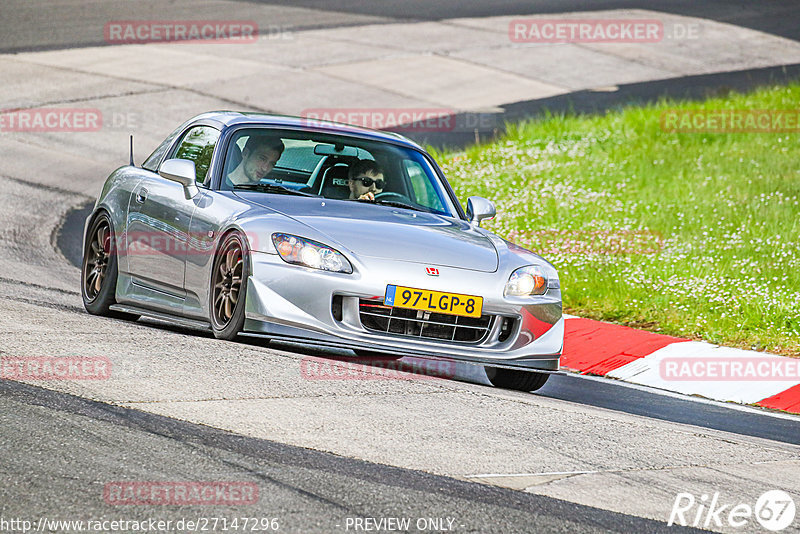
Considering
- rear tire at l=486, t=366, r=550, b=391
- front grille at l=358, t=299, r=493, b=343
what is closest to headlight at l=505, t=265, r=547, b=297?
front grille at l=358, t=299, r=493, b=343

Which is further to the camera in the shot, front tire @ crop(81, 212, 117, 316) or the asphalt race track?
front tire @ crop(81, 212, 117, 316)

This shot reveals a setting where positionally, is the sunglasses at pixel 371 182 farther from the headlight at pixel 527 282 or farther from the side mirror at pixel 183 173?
the headlight at pixel 527 282

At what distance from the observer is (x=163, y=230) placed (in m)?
7.89

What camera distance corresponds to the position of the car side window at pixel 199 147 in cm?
812

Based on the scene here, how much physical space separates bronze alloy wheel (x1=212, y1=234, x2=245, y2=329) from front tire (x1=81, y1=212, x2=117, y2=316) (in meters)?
1.50

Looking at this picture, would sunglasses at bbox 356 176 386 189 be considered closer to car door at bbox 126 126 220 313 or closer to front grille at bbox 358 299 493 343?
car door at bbox 126 126 220 313

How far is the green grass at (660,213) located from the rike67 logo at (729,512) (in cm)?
456

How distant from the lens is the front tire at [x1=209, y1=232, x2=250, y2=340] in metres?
6.85

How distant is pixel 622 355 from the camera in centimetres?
920

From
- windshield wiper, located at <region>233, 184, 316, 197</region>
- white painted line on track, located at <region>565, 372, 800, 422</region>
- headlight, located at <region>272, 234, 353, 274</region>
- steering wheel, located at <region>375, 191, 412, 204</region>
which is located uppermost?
windshield wiper, located at <region>233, 184, 316, 197</region>

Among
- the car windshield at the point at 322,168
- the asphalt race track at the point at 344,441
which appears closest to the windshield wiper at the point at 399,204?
the car windshield at the point at 322,168

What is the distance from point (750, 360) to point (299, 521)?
18.5 feet

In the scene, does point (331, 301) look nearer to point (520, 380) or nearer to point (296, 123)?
point (520, 380)

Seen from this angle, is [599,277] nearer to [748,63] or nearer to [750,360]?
[750,360]
